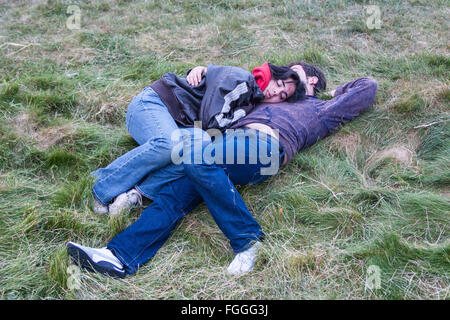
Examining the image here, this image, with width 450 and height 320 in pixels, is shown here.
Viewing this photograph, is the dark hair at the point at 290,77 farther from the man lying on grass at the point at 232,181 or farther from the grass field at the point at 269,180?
the grass field at the point at 269,180


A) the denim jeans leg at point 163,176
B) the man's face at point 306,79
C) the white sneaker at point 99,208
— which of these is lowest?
the white sneaker at point 99,208

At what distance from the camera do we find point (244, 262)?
7.47 ft

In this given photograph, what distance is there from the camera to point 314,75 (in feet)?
11.6

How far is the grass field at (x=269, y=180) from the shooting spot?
2164mm

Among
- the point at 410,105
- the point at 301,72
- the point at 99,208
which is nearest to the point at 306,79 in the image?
the point at 301,72

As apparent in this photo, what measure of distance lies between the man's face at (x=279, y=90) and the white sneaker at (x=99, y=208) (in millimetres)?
1467

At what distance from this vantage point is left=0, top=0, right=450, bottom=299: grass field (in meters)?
2.16

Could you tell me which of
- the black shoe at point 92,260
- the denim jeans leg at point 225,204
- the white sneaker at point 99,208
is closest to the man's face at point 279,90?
the denim jeans leg at point 225,204

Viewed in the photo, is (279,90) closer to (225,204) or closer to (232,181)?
(232,181)

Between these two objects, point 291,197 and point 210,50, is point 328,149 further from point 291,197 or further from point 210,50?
point 210,50

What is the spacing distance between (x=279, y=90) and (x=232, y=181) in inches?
36.2

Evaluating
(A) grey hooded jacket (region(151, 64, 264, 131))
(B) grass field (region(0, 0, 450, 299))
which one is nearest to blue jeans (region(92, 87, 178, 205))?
(B) grass field (region(0, 0, 450, 299))

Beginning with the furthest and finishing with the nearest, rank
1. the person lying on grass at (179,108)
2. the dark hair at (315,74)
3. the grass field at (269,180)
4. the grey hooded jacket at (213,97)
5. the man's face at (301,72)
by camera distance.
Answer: the dark hair at (315,74)
the man's face at (301,72)
the grey hooded jacket at (213,97)
the person lying on grass at (179,108)
the grass field at (269,180)
